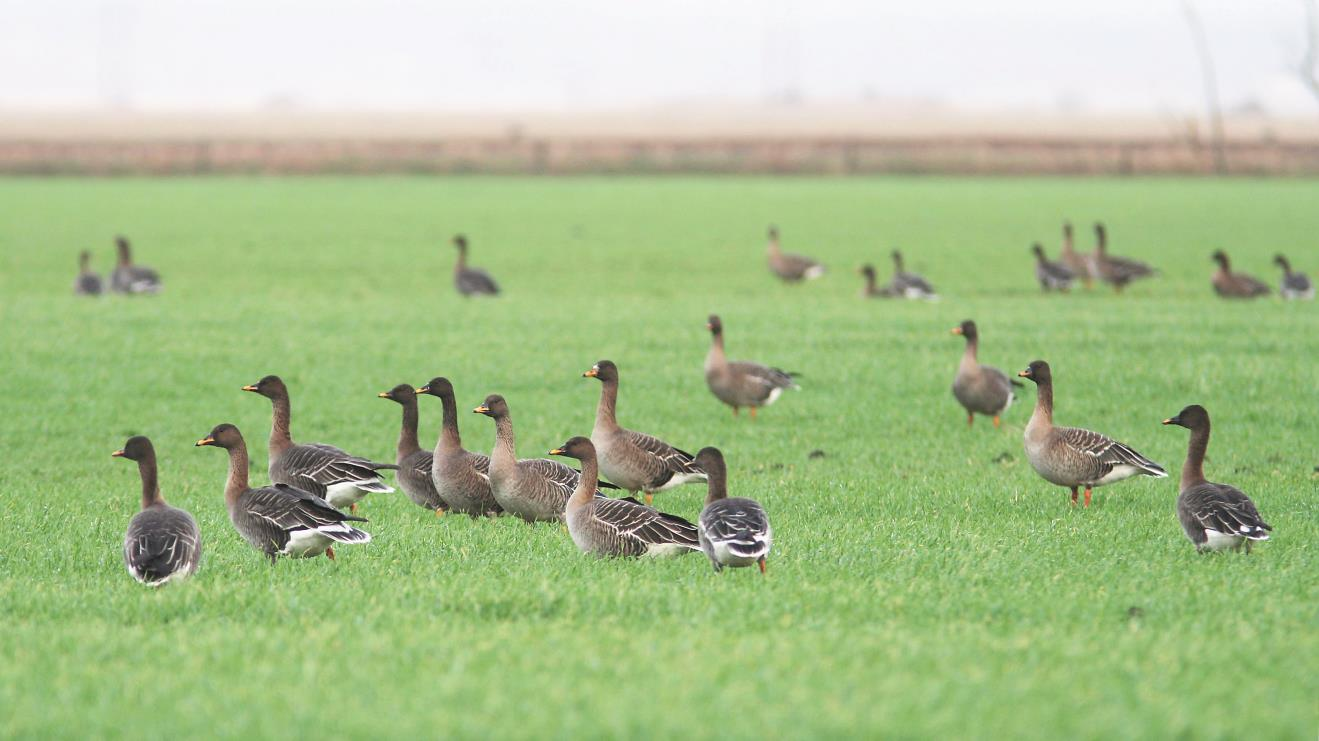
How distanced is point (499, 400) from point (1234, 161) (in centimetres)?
10072

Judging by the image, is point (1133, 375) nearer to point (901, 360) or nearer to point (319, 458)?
point (901, 360)

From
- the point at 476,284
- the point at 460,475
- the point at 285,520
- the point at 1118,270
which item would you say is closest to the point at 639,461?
the point at 460,475

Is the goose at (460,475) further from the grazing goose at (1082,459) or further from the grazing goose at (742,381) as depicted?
the grazing goose at (742,381)

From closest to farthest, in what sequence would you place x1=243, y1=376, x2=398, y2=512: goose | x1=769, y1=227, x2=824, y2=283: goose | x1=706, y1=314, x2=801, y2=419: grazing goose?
x1=243, y1=376, x2=398, y2=512: goose
x1=706, y1=314, x2=801, y2=419: grazing goose
x1=769, y1=227, x2=824, y2=283: goose

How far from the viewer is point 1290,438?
17.3 m

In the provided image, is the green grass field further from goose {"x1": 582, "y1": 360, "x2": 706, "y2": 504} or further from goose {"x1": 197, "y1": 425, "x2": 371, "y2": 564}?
goose {"x1": 582, "y1": 360, "x2": 706, "y2": 504}

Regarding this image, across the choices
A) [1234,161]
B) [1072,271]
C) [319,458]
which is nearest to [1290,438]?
[319,458]

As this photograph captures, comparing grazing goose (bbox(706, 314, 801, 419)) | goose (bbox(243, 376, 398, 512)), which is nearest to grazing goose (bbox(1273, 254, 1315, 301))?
grazing goose (bbox(706, 314, 801, 419))

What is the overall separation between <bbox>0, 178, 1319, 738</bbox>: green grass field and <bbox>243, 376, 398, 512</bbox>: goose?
516 mm

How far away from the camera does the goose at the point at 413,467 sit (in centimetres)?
1377

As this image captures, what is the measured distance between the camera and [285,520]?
1079 cm

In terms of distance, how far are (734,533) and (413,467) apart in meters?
4.81

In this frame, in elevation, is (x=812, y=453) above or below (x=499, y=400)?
below

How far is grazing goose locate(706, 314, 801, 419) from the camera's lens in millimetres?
19234
